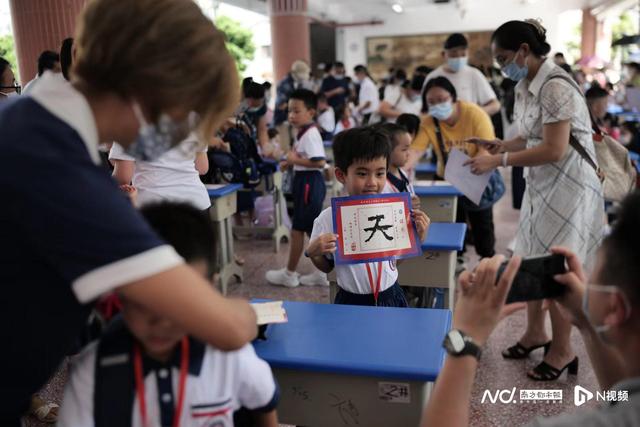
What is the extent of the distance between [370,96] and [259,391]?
981cm

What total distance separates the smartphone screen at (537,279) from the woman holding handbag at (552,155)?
1436 mm

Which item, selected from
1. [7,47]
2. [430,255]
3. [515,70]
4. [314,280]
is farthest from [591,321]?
[7,47]

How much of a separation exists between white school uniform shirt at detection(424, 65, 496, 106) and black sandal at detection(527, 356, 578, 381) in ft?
9.02

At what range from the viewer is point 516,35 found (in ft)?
8.03

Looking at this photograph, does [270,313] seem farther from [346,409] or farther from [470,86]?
[470,86]

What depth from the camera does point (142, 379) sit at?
40.9 inches

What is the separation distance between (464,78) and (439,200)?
1.66 metres

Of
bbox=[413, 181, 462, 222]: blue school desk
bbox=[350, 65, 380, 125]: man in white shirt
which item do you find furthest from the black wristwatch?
bbox=[350, 65, 380, 125]: man in white shirt

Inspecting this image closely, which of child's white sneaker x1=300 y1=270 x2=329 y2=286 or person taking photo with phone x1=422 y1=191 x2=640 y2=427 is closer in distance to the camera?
person taking photo with phone x1=422 y1=191 x2=640 y2=427

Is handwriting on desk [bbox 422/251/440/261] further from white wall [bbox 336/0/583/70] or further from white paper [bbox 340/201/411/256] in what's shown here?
white wall [bbox 336/0/583/70]

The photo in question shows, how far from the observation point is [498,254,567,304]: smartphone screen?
3.30 feet

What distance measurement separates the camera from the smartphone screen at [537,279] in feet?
3.30

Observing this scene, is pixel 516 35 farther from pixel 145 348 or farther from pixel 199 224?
pixel 145 348

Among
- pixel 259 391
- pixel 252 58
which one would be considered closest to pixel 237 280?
pixel 259 391
